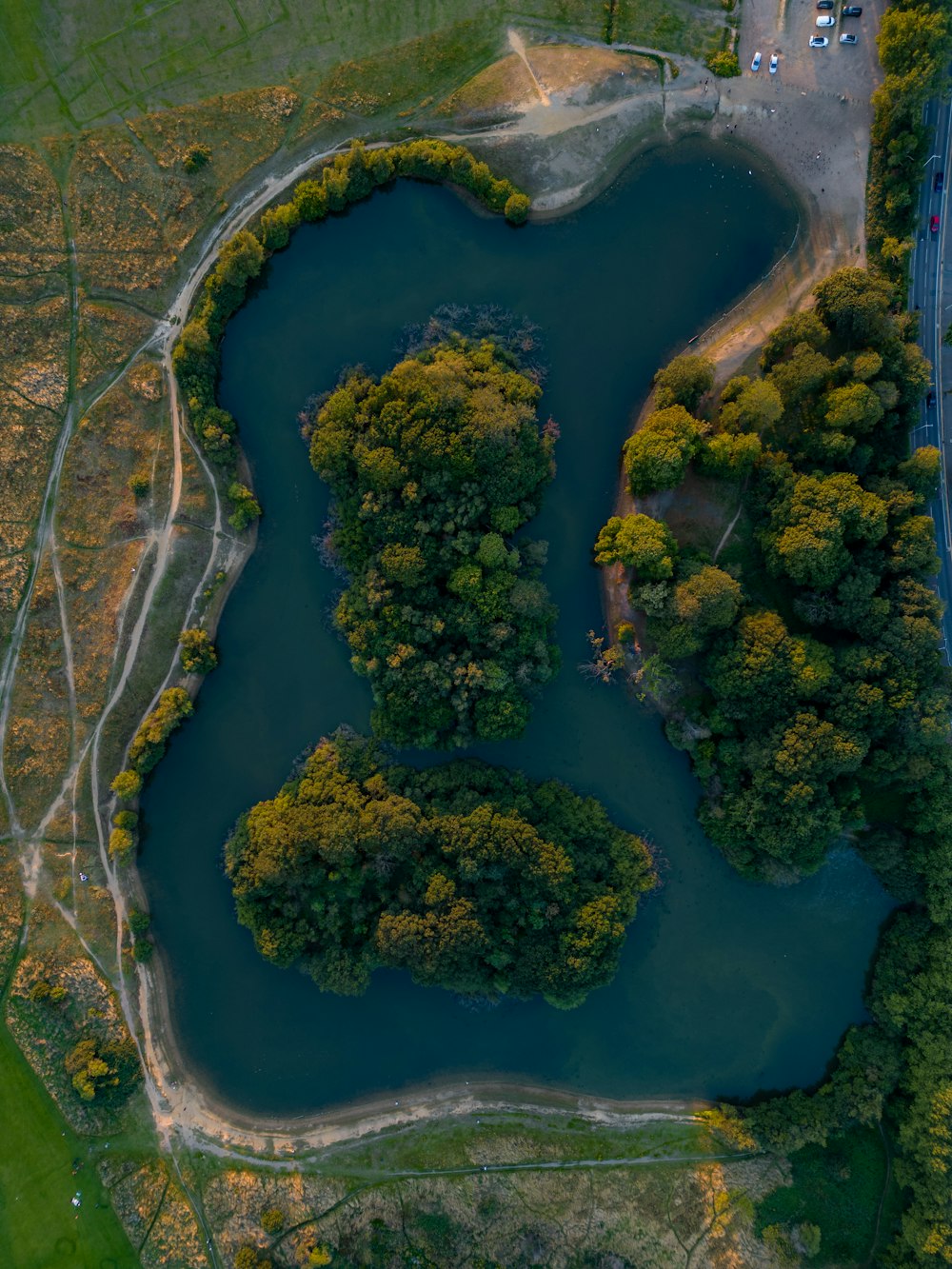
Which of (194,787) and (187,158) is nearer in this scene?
(187,158)

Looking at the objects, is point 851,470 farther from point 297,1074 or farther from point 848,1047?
point 297,1074

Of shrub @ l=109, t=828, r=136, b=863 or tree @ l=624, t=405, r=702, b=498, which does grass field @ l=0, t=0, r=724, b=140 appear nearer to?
tree @ l=624, t=405, r=702, b=498

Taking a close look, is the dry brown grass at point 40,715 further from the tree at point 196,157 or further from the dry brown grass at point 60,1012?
the tree at point 196,157

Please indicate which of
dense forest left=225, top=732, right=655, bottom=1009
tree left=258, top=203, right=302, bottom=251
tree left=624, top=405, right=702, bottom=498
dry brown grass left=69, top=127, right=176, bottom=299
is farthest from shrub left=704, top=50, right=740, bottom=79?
dense forest left=225, top=732, right=655, bottom=1009

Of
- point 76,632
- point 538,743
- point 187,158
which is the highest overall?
point 187,158

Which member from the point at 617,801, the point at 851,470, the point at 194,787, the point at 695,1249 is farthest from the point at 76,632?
the point at 695,1249

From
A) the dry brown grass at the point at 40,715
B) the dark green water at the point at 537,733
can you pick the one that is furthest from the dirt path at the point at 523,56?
the dry brown grass at the point at 40,715

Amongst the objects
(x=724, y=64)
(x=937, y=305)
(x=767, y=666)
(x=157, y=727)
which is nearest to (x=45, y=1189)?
(x=157, y=727)
